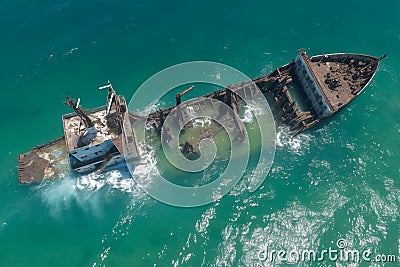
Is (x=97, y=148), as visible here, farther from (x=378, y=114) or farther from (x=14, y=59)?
(x=378, y=114)

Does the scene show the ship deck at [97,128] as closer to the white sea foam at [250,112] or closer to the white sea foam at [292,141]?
the white sea foam at [250,112]

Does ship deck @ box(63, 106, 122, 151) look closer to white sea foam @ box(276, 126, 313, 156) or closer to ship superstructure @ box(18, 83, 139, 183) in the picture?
ship superstructure @ box(18, 83, 139, 183)

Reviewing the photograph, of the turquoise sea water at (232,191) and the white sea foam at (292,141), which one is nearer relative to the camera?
the turquoise sea water at (232,191)

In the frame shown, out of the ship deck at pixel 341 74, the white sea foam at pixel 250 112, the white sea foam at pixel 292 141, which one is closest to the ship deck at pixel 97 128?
the white sea foam at pixel 250 112

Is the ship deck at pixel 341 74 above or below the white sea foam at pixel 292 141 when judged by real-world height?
above

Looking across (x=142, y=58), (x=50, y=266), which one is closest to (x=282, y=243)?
(x=50, y=266)

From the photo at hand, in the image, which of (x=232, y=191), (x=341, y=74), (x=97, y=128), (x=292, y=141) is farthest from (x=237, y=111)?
(x=97, y=128)

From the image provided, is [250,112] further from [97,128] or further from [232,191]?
[97,128]
